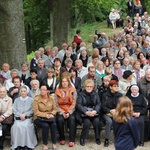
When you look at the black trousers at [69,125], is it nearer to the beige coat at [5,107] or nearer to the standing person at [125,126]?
the beige coat at [5,107]

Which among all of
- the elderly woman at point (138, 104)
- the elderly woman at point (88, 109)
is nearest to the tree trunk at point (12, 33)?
the elderly woman at point (88, 109)

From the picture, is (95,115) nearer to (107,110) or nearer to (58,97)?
(107,110)

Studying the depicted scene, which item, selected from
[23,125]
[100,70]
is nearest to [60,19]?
[100,70]

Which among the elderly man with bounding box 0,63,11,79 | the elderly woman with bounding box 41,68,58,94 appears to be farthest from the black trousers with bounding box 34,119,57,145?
the elderly man with bounding box 0,63,11,79

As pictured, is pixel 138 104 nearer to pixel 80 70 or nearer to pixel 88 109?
pixel 88 109

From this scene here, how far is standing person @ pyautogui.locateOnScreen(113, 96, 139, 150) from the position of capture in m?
5.66

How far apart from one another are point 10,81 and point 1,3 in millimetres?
2649

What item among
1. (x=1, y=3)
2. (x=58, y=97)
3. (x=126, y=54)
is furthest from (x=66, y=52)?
(x=58, y=97)

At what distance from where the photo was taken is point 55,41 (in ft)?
51.4

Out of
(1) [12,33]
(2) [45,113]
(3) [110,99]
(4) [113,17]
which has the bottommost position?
(2) [45,113]

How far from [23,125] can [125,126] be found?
2.84 metres

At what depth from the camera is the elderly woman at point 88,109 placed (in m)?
7.97

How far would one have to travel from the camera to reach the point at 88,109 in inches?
319

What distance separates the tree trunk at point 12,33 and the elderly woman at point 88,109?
356 centimetres
